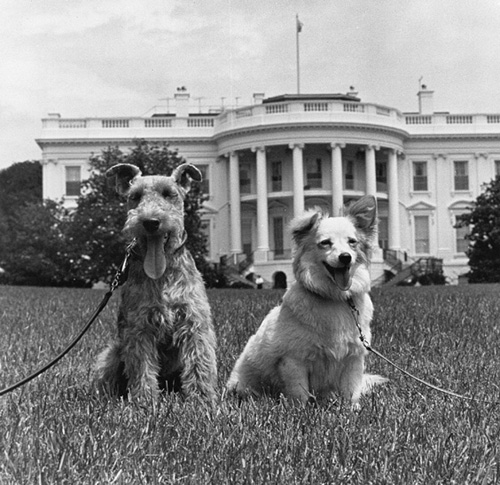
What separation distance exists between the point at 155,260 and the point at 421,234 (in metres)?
45.1

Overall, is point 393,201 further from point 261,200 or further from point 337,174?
point 261,200

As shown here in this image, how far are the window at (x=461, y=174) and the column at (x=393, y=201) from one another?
4.73 meters

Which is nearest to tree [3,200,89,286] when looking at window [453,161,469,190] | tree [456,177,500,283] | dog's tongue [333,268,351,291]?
tree [456,177,500,283]

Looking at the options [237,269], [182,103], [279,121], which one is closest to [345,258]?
[237,269]

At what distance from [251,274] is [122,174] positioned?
37.2m

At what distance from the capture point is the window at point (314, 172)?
4525 cm

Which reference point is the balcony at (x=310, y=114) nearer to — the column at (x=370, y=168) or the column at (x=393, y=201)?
the column at (x=370, y=168)

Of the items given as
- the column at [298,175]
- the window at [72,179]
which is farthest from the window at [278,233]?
the window at [72,179]

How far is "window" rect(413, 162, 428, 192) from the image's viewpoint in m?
47.8

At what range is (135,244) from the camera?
4.07 m

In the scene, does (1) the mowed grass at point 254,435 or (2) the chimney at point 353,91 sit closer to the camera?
(1) the mowed grass at point 254,435

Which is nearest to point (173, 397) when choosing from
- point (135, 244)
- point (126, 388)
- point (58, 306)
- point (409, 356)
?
point (126, 388)

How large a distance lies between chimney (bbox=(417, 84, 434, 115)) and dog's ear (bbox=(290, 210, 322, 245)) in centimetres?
4816

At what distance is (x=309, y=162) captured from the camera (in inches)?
1794
